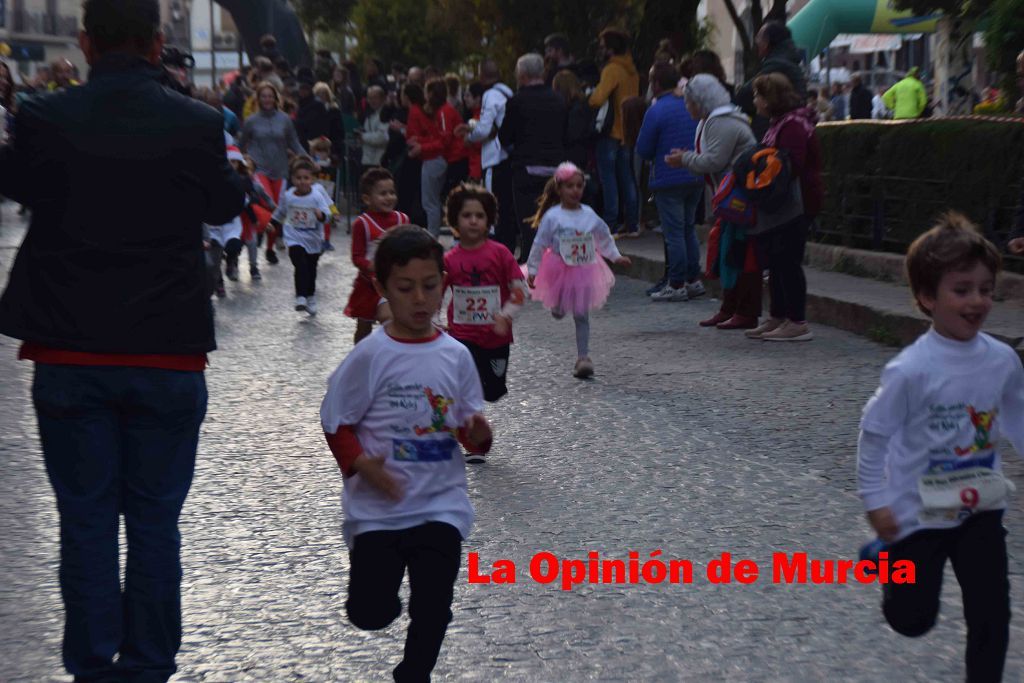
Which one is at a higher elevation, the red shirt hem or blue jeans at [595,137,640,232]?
the red shirt hem

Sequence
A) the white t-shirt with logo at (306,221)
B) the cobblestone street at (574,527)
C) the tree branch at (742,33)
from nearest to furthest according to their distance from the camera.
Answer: the cobblestone street at (574,527)
the white t-shirt with logo at (306,221)
the tree branch at (742,33)

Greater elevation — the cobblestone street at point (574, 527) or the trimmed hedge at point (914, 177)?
the trimmed hedge at point (914, 177)

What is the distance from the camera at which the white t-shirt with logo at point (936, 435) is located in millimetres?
3758

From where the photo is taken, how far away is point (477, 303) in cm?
748

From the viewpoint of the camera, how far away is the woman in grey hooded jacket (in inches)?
462

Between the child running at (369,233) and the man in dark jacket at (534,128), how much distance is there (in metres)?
5.60

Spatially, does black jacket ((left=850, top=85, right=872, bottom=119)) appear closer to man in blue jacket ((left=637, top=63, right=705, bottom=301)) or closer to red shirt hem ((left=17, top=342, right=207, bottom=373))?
man in blue jacket ((left=637, top=63, right=705, bottom=301))

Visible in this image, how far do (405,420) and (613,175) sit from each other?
13288 mm

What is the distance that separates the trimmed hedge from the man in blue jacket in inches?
61.0

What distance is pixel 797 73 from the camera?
13.3 metres

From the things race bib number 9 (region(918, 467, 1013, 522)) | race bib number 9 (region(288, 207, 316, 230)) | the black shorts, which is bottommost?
the black shorts

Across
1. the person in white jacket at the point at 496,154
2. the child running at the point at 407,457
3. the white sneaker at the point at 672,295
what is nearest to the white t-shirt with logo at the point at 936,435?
the child running at the point at 407,457

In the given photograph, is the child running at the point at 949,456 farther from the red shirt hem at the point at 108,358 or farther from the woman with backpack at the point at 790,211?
the woman with backpack at the point at 790,211

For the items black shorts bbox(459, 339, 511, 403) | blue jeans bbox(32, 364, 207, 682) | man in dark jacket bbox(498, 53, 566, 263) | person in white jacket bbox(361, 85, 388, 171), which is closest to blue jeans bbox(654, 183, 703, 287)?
man in dark jacket bbox(498, 53, 566, 263)
